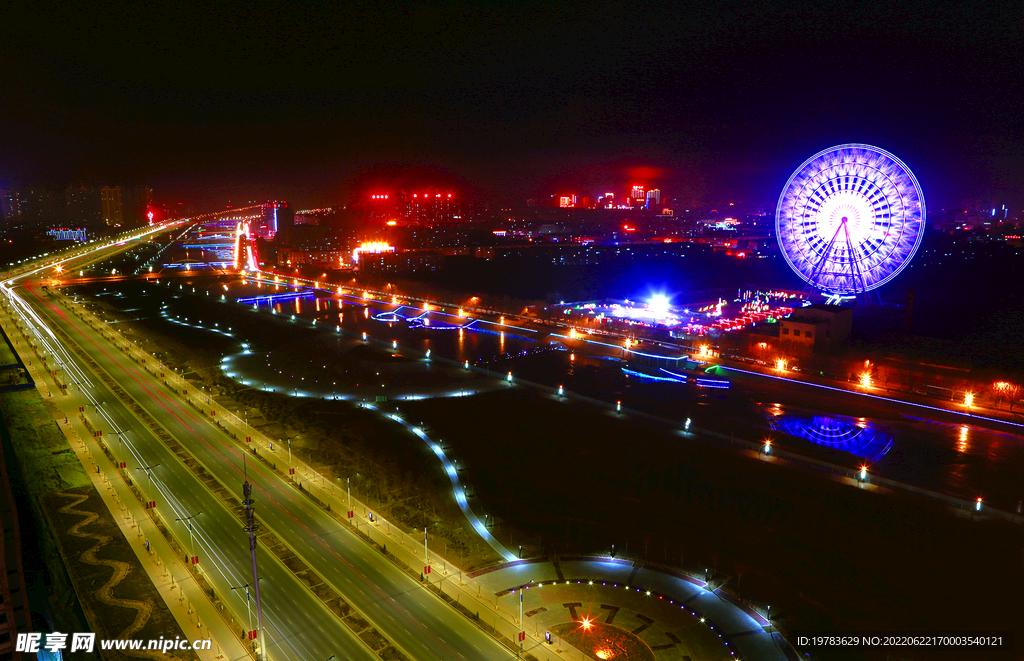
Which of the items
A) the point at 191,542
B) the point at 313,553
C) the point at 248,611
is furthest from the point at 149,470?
the point at 248,611

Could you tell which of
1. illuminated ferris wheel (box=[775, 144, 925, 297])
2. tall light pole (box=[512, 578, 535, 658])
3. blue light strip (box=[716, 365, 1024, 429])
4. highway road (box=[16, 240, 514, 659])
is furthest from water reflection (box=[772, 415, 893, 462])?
highway road (box=[16, 240, 514, 659])

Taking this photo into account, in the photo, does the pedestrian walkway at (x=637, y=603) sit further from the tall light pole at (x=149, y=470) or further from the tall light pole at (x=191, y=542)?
the tall light pole at (x=149, y=470)

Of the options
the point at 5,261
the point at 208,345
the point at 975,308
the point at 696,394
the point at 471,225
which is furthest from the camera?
the point at 471,225

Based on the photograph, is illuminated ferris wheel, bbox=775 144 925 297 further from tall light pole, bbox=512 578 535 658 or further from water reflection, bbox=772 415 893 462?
tall light pole, bbox=512 578 535 658

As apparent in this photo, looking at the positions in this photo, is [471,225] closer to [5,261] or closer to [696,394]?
[5,261]

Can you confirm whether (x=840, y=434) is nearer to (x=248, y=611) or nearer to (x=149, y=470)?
(x=248, y=611)

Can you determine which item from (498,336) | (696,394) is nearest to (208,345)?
(498,336)

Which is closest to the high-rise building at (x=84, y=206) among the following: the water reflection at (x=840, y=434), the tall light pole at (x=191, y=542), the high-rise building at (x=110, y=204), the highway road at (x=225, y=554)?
the high-rise building at (x=110, y=204)
